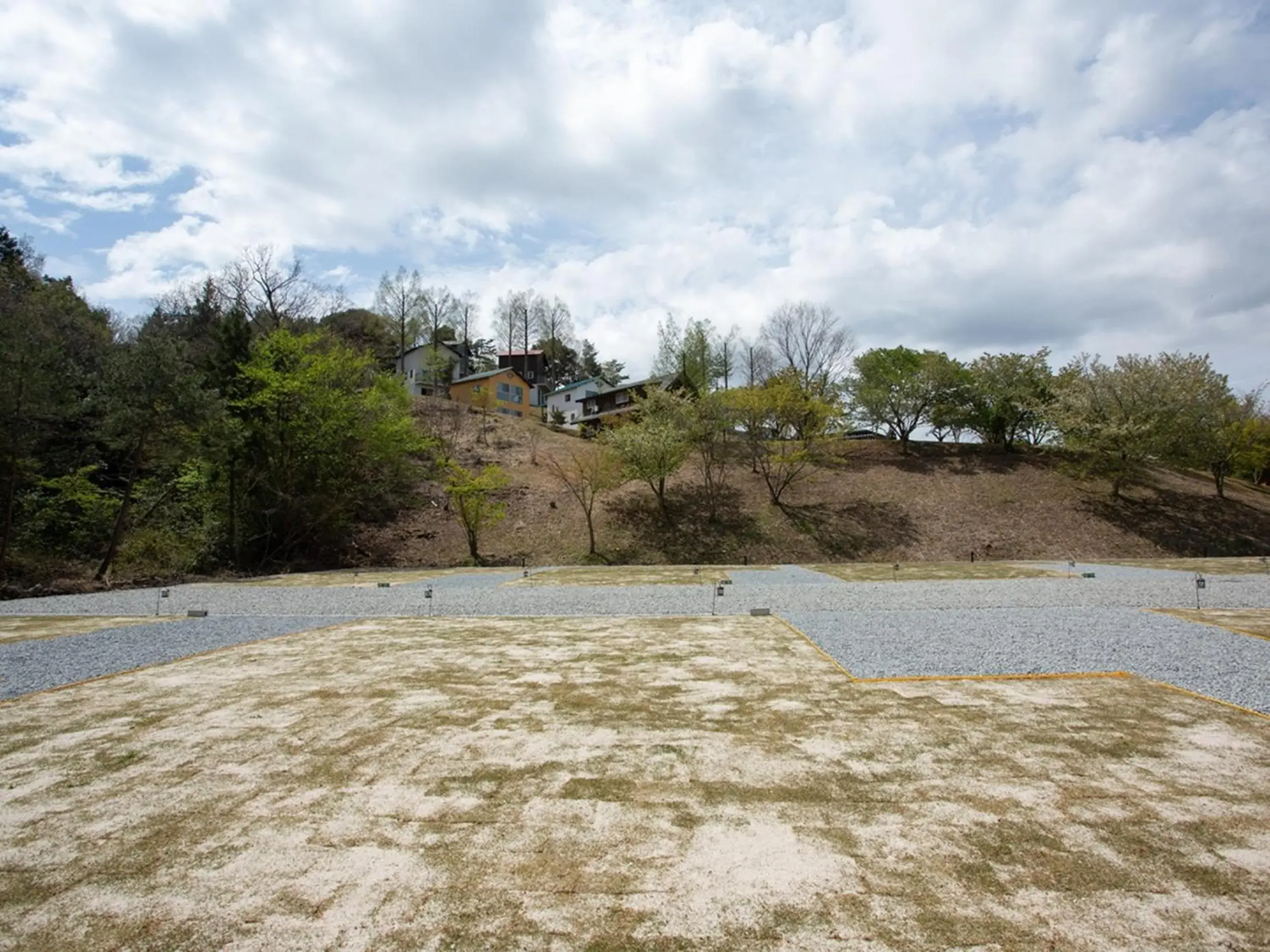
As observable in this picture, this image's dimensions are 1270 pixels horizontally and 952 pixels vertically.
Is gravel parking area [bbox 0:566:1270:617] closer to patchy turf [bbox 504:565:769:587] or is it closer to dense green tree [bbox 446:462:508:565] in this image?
patchy turf [bbox 504:565:769:587]

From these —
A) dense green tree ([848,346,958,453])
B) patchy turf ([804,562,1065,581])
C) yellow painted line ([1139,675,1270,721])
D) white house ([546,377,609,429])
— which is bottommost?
patchy turf ([804,562,1065,581])

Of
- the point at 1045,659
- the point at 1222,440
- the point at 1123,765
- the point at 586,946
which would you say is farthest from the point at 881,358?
the point at 586,946

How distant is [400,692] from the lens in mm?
4891

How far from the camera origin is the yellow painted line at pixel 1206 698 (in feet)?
13.6

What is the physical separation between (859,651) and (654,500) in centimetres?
1805

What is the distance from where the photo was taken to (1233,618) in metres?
7.52

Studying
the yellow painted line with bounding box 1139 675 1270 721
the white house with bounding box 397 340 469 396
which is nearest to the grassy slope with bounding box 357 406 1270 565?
the yellow painted line with bounding box 1139 675 1270 721

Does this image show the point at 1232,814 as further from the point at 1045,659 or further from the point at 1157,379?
the point at 1157,379

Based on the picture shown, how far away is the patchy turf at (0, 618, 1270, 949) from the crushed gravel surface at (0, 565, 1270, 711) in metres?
0.88

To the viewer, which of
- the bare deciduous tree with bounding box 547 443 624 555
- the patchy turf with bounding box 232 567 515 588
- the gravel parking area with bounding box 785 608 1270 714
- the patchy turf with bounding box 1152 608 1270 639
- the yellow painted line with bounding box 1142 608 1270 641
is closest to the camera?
the gravel parking area with bounding box 785 608 1270 714

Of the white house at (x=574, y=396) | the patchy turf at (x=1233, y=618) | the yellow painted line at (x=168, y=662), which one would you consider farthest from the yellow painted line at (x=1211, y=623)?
the white house at (x=574, y=396)

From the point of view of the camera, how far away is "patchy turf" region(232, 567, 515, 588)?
13.9 m

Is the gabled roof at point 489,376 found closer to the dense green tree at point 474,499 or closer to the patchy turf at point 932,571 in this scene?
the dense green tree at point 474,499

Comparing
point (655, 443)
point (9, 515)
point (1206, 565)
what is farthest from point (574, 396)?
point (1206, 565)
